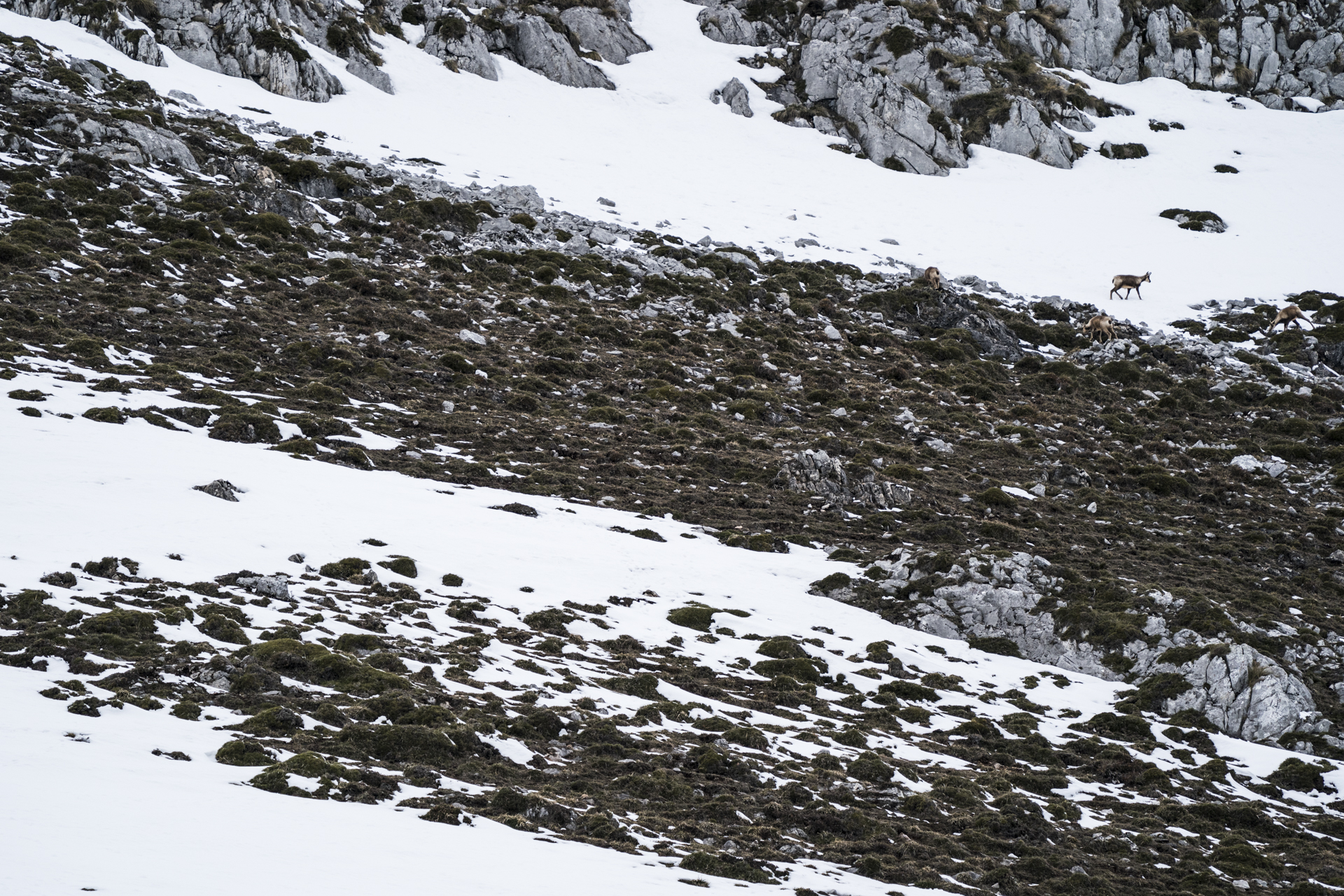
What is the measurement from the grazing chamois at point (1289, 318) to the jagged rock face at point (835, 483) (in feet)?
117

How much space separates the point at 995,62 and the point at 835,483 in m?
67.4

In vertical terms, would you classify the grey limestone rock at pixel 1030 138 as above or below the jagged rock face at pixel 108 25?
above

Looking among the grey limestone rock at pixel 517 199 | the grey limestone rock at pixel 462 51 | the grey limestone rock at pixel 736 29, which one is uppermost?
the grey limestone rock at pixel 736 29

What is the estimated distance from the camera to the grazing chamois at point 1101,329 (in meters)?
52.1

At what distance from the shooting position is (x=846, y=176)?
72062mm

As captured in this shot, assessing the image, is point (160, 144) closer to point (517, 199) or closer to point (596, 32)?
point (517, 199)

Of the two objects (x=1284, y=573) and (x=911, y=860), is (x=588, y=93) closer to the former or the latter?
(x=1284, y=573)

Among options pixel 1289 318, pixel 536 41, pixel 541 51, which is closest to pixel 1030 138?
pixel 1289 318

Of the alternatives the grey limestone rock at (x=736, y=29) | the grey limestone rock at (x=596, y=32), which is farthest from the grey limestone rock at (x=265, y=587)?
the grey limestone rock at (x=736, y=29)

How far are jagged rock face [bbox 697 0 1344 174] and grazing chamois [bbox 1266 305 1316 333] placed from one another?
2777 cm

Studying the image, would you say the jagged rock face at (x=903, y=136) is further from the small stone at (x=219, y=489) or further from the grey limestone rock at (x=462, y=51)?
the small stone at (x=219, y=489)

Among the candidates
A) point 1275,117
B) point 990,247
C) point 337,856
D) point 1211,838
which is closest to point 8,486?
point 337,856

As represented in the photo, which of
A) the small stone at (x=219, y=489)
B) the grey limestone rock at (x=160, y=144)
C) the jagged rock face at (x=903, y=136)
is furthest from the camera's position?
the jagged rock face at (x=903, y=136)

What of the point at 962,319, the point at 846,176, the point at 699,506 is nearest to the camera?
the point at 699,506
